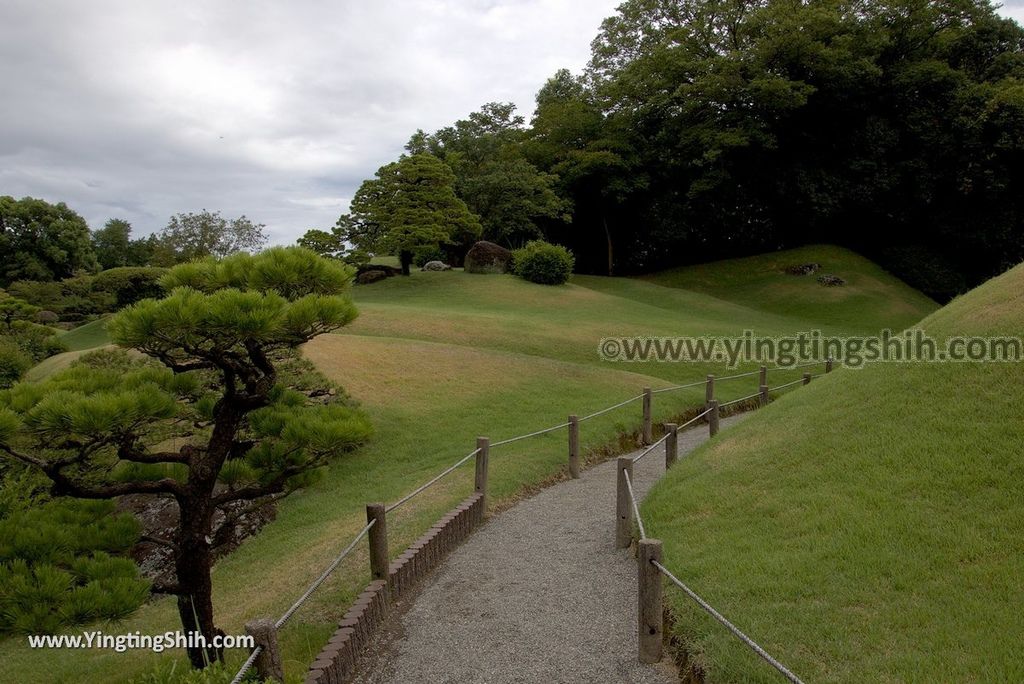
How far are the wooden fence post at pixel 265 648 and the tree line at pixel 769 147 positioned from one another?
26519 mm

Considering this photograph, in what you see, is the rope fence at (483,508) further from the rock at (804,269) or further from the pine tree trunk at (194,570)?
the rock at (804,269)

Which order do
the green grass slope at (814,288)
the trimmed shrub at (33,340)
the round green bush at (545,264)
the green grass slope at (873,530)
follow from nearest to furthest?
1. the green grass slope at (873,530)
2. the trimmed shrub at (33,340)
3. the green grass slope at (814,288)
4. the round green bush at (545,264)

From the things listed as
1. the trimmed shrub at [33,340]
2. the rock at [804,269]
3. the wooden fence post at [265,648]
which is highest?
the rock at [804,269]

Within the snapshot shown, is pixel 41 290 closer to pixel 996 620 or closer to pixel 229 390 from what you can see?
pixel 229 390

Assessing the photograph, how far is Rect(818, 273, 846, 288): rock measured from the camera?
34866 mm

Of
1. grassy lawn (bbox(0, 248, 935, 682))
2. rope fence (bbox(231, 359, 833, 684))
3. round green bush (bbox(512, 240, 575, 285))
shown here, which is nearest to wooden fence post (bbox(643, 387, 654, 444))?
rope fence (bbox(231, 359, 833, 684))

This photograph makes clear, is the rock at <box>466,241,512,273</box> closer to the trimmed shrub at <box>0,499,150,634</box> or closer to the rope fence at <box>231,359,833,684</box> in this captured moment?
the rope fence at <box>231,359,833,684</box>

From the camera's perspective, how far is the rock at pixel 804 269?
37.0 m

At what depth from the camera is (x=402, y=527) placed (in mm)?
8062

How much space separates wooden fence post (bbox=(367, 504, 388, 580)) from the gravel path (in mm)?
414

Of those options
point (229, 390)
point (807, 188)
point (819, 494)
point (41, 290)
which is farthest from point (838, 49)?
point (41, 290)

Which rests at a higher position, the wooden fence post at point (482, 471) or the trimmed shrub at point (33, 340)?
the trimmed shrub at point (33, 340)

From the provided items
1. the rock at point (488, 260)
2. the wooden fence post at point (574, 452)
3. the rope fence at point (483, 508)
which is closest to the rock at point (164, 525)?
the rope fence at point (483, 508)

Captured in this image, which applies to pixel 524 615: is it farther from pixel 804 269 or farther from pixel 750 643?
pixel 804 269
